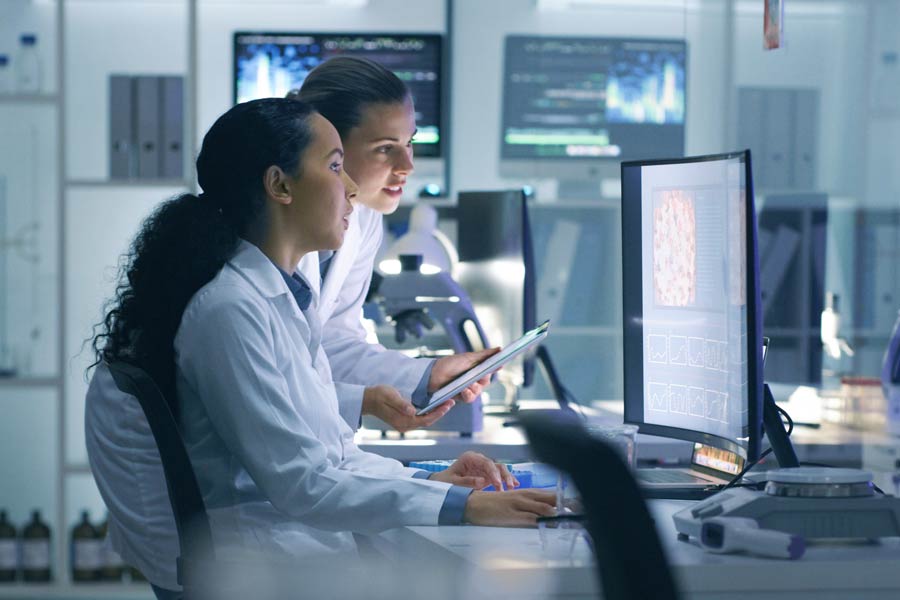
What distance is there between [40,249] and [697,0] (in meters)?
3.07

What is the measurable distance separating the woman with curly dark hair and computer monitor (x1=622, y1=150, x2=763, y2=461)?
0.96ft

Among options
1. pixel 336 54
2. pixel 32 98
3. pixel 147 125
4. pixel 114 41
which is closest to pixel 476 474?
pixel 147 125

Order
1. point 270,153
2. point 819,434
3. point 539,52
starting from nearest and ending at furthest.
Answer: point 270,153 → point 819,434 → point 539,52

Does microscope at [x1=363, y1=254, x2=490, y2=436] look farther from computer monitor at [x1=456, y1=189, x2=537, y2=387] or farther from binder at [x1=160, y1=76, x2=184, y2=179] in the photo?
binder at [x1=160, y1=76, x2=184, y2=179]

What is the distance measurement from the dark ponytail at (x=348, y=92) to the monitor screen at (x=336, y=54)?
2215 mm

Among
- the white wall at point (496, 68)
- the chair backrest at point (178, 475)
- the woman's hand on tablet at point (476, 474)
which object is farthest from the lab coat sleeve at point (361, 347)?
the white wall at point (496, 68)

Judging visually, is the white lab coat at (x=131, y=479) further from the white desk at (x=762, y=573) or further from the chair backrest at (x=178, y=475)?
the white desk at (x=762, y=573)

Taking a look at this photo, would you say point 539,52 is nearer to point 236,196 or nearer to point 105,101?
point 105,101

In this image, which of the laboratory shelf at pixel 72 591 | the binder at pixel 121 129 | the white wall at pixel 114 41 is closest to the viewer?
the laboratory shelf at pixel 72 591

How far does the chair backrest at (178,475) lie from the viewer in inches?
54.2

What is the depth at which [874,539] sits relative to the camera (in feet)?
4.18

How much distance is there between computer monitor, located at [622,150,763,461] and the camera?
147cm

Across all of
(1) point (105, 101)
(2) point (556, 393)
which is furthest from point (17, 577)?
(2) point (556, 393)

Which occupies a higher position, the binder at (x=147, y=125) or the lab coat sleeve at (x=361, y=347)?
the binder at (x=147, y=125)
